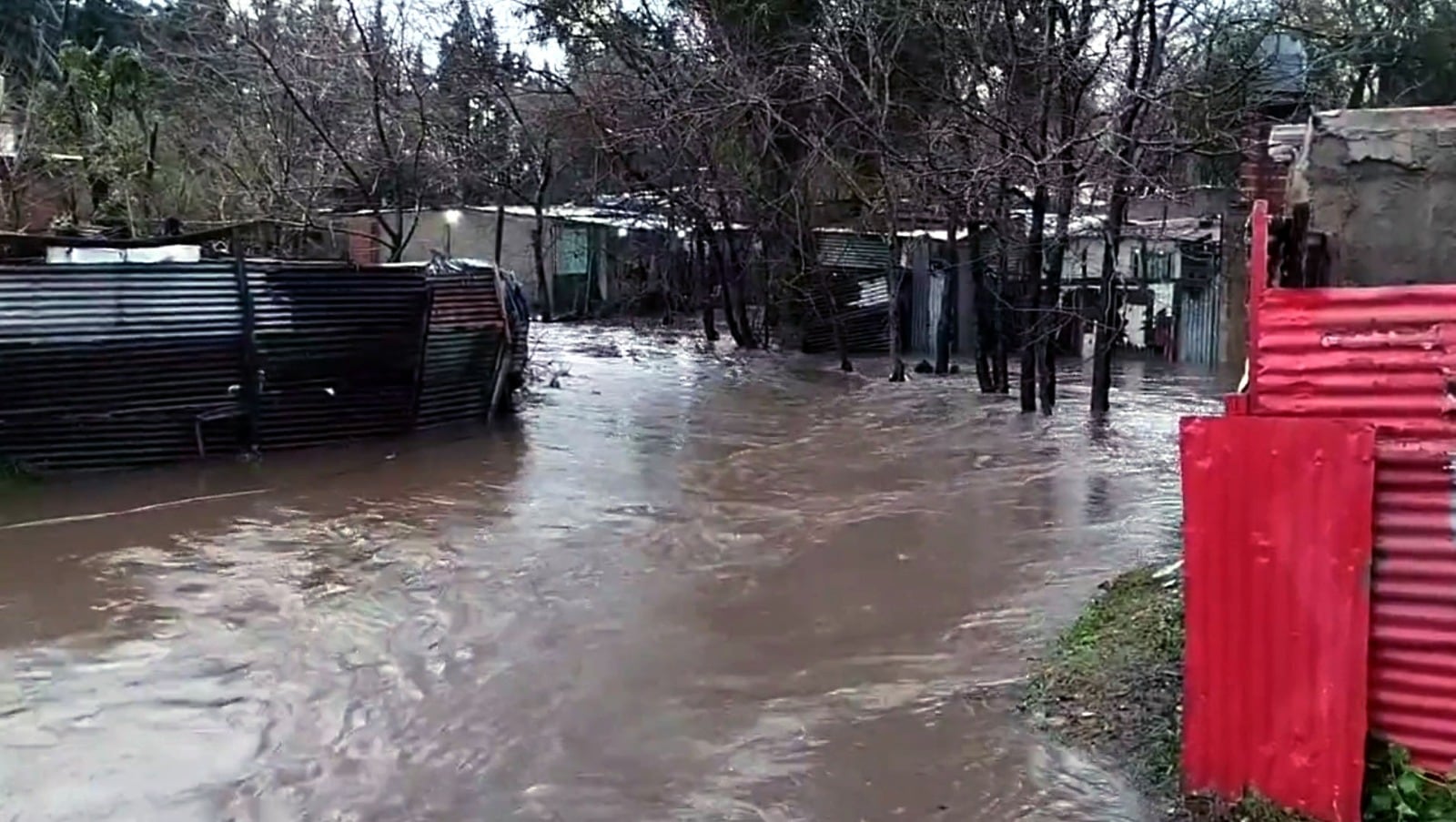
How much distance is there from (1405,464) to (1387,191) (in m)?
1.50

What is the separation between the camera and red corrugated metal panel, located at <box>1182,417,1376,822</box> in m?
3.63

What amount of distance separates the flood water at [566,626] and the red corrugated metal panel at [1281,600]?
2.24 feet

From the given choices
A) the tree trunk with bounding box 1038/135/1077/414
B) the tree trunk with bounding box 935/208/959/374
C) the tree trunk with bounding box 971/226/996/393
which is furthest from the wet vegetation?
the tree trunk with bounding box 935/208/959/374

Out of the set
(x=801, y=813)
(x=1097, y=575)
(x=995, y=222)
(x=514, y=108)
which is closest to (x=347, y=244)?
(x=514, y=108)

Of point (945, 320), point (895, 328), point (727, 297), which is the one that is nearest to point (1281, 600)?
point (895, 328)

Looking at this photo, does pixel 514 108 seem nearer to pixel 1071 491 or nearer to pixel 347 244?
pixel 347 244

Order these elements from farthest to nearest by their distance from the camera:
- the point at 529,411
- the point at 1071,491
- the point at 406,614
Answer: the point at 529,411 < the point at 1071,491 < the point at 406,614

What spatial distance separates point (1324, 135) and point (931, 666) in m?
2.91

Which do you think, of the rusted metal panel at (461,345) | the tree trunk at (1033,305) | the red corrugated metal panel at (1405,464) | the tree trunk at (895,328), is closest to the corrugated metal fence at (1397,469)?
the red corrugated metal panel at (1405,464)

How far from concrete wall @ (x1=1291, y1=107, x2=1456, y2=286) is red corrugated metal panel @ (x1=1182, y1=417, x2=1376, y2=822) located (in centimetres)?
138

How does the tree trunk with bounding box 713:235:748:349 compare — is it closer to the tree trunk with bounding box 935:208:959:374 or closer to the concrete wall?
the tree trunk with bounding box 935:208:959:374

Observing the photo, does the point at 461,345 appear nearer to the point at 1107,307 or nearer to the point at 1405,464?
the point at 1107,307

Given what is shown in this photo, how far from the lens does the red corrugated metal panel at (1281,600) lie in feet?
11.9

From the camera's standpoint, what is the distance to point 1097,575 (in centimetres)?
796
